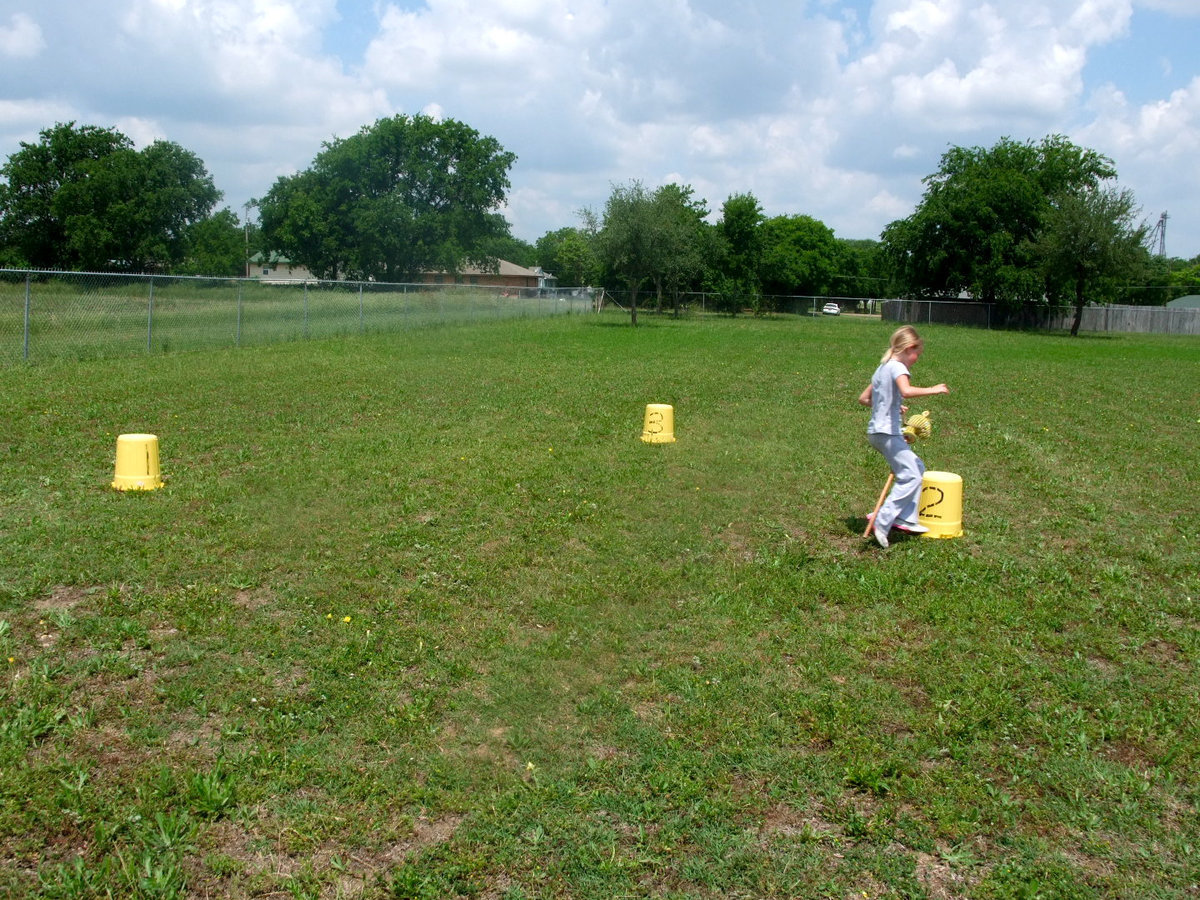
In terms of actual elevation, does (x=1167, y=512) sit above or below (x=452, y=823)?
above

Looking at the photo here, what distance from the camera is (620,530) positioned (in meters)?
7.27

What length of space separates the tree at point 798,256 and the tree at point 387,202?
22300 millimetres

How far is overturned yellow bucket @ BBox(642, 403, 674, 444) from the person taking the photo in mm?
10828

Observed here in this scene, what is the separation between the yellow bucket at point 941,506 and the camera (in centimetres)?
695

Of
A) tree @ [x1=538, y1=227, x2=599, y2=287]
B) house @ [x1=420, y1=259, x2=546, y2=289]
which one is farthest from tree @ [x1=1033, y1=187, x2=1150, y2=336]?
house @ [x1=420, y1=259, x2=546, y2=289]

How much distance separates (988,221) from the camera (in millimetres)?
49625

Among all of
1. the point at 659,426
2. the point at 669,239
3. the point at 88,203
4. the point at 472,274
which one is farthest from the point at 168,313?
the point at 472,274

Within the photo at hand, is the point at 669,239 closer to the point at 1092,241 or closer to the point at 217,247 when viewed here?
the point at 1092,241

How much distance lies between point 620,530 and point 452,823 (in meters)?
3.89

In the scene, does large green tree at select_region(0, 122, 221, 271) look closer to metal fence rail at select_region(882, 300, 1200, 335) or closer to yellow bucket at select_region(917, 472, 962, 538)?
metal fence rail at select_region(882, 300, 1200, 335)

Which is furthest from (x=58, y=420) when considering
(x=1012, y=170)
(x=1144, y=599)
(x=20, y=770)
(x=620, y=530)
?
(x=1012, y=170)

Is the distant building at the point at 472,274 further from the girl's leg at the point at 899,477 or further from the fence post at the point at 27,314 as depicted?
the girl's leg at the point at 899,477

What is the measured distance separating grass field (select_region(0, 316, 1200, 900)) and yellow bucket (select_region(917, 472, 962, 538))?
13 cm

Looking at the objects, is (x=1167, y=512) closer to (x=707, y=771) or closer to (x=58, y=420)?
(x=707, y=771)
